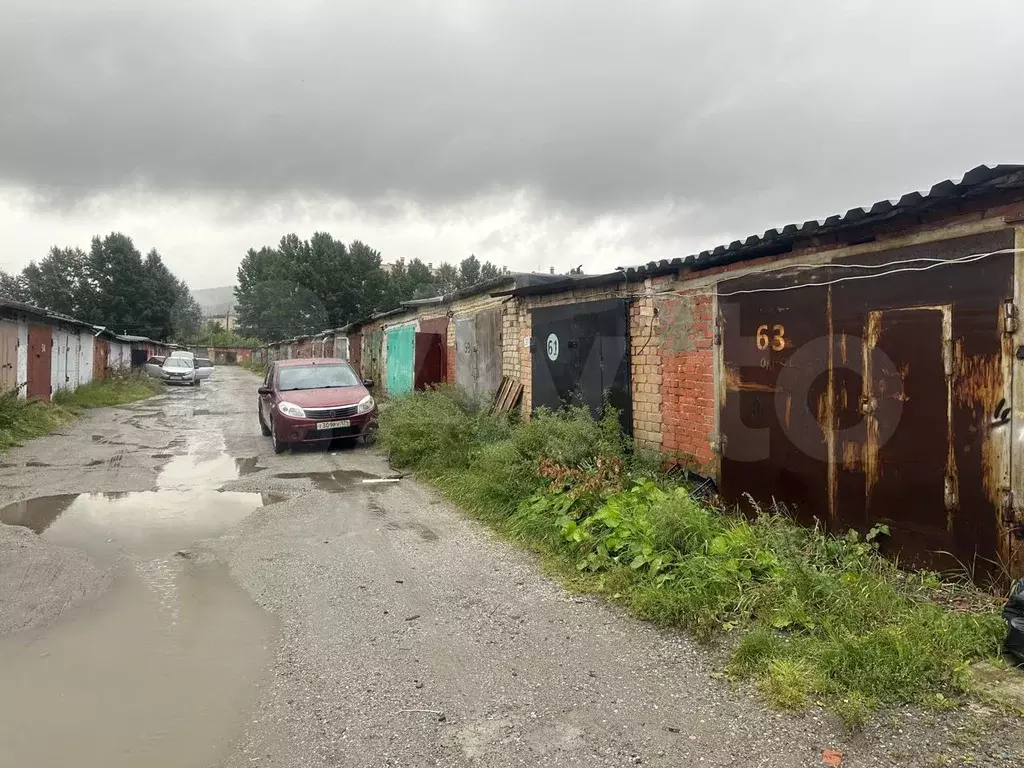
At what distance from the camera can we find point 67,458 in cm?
948

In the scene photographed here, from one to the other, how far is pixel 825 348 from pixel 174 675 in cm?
450

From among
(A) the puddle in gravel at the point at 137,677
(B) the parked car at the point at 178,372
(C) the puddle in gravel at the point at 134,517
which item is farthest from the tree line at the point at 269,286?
(A) the puddle in gravel at the point at 137,677

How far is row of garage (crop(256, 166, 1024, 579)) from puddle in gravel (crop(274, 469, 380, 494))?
3213 millimetres

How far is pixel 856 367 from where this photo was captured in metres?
4.33

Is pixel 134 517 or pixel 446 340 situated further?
pixel 446 340

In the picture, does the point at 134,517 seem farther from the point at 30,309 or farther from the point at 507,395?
the point at 30,309

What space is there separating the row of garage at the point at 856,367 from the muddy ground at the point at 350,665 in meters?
1.52

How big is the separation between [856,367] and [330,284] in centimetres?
4568

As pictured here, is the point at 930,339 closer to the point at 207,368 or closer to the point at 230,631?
the point at 230,631

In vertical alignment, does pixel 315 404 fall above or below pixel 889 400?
below

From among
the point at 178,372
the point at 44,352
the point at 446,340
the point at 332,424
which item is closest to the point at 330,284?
the point at 178,372

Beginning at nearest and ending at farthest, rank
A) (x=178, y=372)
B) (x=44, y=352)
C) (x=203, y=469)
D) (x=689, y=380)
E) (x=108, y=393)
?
(x=689, y=380)
(x=203, y=469)
(x=44, y=352)
(x=108, y=393)
(x=178, y=372)

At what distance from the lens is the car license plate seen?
32.8 ft

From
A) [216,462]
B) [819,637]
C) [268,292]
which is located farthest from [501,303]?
[268,292]
